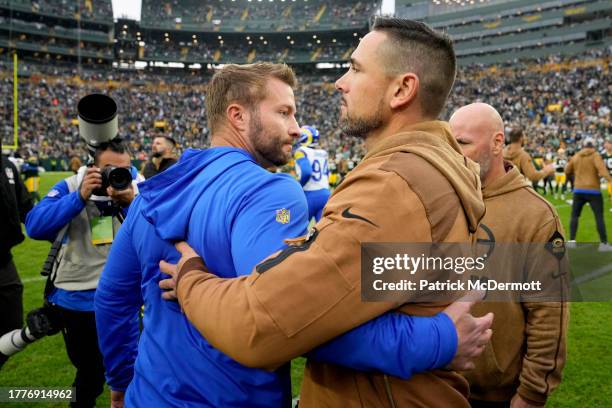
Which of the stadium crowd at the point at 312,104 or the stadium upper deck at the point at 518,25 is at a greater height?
the stadium upper deck at the point at 518,25

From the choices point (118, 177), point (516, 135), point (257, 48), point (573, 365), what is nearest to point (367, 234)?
point (118, 177)

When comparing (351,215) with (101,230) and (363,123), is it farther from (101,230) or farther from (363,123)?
(101,230)

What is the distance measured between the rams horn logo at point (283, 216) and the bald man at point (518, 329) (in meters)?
1.25

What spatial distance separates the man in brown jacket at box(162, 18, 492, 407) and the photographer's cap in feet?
5.75

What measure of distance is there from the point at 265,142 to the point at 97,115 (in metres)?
1.46

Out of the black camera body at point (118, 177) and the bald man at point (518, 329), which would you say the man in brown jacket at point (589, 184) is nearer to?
the bald man at point (518, 329)

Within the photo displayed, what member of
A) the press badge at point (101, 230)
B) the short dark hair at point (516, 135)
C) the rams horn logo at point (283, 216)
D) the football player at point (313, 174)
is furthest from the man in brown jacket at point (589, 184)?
the rams horn logo at point (283, 216)

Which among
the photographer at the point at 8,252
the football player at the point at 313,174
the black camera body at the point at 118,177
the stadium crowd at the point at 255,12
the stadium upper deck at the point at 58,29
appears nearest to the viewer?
the black camera body at the point at 118,177

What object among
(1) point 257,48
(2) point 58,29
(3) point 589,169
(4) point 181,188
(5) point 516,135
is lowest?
(4) point 181,188

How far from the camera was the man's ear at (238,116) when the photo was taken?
1753 millimetres

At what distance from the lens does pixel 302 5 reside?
6975 centimetres

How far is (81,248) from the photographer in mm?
3348

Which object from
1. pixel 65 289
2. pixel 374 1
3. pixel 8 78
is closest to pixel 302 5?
pixel 374 1

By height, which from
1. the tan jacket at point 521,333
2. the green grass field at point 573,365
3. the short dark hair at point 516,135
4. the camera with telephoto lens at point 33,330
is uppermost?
the short dark hair at point 516,135
